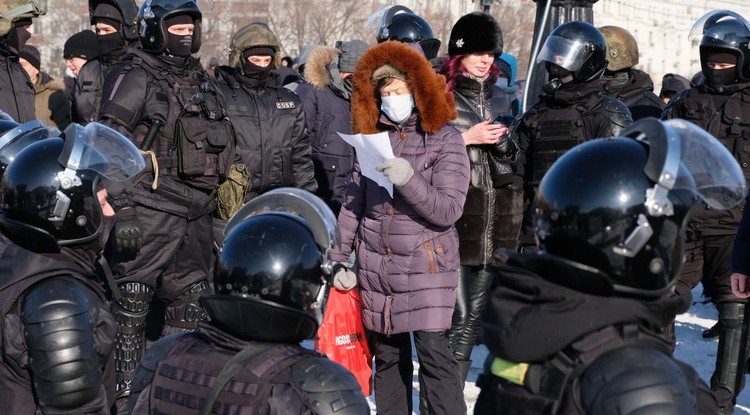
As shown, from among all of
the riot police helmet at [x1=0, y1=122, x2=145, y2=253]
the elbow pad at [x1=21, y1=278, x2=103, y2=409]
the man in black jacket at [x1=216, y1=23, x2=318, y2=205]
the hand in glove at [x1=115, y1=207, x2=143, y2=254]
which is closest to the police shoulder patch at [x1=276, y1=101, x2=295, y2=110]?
the man in black jacket at [x1=216, y1=23, x2=318, y2=205]

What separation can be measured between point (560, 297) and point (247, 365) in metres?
0.83

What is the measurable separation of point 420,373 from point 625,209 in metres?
2.80

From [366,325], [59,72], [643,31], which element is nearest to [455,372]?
[366,325]

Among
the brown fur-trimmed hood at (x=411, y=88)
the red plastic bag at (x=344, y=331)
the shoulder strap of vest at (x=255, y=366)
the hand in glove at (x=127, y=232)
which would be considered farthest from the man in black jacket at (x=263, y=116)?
the shoulder strap of vest at (x=255, y=366)

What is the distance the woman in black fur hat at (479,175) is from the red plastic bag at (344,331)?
836 mm

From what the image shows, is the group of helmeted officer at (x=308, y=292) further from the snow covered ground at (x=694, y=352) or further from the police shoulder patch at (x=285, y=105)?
the snow covered ground at (x=694, y=352)

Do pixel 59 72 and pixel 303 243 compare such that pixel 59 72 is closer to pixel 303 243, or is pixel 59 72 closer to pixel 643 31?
pixel 303 243

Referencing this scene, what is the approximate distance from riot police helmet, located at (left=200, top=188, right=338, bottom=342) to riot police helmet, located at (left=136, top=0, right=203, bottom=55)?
3332 millimetres

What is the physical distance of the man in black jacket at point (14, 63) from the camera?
6.98 m

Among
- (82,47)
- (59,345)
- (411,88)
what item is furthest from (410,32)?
(59,345)

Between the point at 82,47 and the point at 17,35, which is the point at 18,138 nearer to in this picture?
the point at 17,35

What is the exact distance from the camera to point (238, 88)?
6.70 m

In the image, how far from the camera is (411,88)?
5062mm

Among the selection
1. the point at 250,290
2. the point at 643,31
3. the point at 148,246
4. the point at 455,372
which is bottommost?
the point at 643,31
